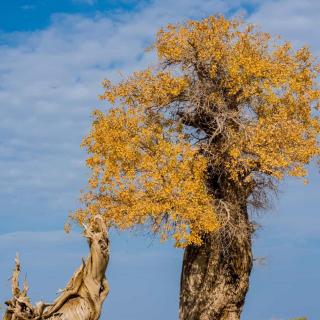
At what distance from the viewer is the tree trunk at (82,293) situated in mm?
20219

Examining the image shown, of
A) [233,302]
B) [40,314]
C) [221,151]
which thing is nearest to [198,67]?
[221,151]

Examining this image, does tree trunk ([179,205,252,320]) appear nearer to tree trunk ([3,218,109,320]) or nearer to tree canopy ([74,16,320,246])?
tree canopy ([74,16,320,246])

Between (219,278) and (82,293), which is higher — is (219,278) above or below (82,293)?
above

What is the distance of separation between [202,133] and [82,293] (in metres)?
12.7

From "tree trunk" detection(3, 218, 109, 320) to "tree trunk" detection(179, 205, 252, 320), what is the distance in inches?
430

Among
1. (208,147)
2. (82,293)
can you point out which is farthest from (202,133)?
(82,293)

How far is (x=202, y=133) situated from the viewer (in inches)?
1247

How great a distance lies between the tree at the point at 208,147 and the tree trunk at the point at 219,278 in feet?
0.15

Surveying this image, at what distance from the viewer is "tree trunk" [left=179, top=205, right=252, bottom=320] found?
103ft

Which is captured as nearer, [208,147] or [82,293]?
[82,293]

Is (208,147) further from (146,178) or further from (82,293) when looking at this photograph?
(82,293)

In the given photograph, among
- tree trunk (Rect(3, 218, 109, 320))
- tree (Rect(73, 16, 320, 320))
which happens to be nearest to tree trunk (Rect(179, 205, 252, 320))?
tree (Rect(73, 16, 320, 320))

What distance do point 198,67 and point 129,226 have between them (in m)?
8.02

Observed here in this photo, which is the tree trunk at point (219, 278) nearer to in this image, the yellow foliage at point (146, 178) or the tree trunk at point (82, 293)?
the yellow foliage at point (146, 178)
